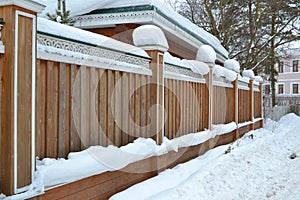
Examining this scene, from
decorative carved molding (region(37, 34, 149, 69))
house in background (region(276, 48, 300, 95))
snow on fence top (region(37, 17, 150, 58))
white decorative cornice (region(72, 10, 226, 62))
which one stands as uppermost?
house in background (region(276, 48, 300, 95))

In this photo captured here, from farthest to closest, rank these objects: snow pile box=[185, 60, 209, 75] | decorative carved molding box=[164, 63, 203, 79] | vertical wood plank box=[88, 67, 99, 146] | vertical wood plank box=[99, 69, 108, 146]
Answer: snow pile box=[185, 60, 209, 75]
decorative carved molding box=[164, 63, 203, 79]
vertical wood plank box=[99, 69, 108, 146]
vertical wood plank box=[88, 67, 99, 146]

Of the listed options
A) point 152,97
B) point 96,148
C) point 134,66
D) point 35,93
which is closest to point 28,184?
point 35,93

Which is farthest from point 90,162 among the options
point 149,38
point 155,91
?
point 149,38

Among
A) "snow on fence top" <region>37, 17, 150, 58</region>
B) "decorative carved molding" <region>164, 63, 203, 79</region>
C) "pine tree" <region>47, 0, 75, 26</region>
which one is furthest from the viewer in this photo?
"pine tree" <region>47, 0, 75, 26</region>

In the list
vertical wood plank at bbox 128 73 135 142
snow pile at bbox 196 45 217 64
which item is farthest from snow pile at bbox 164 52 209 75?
vertical wood plank at bbox 128 73 135 142

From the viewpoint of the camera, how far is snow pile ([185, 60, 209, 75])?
5547 mm

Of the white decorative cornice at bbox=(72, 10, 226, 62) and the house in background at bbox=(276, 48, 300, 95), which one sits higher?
the house in background at bbox=(276, 48, 300, 95)

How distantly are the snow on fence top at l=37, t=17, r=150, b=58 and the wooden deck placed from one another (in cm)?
117

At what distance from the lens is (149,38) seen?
404cm

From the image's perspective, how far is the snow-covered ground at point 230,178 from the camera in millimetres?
3570

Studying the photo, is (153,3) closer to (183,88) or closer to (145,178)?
(183,88)

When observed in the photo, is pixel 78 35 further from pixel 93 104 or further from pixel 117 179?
pixel 117 179

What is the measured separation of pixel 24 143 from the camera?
209 cm

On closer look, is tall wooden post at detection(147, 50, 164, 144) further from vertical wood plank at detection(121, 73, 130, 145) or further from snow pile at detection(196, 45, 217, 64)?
snow pile at detection(196, 45, 217, 64)
